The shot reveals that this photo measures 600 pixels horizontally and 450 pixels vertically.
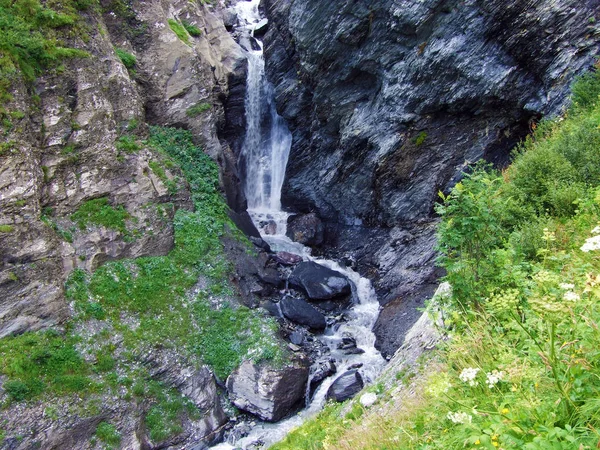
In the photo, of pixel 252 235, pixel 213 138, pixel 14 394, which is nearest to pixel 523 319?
pixel 14 394

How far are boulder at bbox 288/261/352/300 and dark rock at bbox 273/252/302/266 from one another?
1.12 m

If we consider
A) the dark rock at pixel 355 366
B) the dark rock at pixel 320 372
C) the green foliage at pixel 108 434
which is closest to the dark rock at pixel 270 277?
the dark rock at pixel 320 372

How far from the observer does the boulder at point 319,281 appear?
61.4 ft

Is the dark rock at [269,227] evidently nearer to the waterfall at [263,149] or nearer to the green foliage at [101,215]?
the waterfall at [263,149]

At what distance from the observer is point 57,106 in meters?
15.9

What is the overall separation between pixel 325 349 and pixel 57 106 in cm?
1360

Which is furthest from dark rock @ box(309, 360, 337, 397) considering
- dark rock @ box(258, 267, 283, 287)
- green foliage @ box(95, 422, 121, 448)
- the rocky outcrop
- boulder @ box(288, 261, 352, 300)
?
the rocky outcrop

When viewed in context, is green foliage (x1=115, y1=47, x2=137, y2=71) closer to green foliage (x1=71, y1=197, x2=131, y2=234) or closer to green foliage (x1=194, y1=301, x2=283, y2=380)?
green foliage (x1=71, y1=197, x2=131, y2=234)

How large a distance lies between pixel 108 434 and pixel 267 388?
4775mm

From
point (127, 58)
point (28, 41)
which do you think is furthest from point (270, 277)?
point (28, 41)

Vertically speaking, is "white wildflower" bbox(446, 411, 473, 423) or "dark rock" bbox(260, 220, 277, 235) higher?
"dark rock" bbox(260, 220, 277, 235)

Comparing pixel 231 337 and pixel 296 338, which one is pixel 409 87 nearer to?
pixel 296 338

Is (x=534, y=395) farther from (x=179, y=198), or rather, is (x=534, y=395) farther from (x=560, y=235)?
(x=179, y=198)

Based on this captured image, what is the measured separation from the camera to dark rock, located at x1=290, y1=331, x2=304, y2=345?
16.1m
